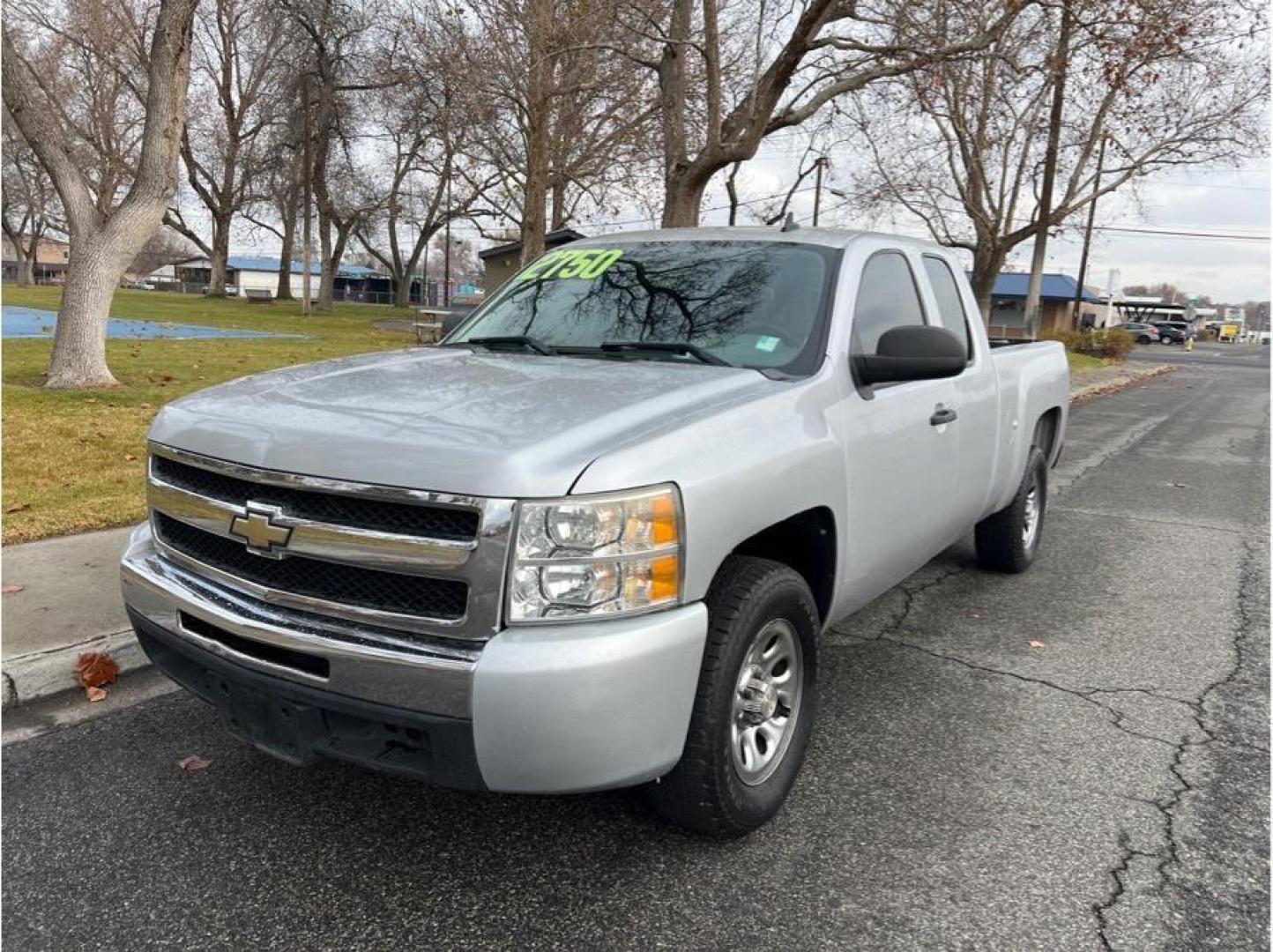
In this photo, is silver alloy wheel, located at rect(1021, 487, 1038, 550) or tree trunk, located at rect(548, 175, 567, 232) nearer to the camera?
silver alloy wheel, located at rect(1021, 487, 1038, 550)

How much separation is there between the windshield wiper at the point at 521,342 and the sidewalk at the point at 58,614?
1.95 metres

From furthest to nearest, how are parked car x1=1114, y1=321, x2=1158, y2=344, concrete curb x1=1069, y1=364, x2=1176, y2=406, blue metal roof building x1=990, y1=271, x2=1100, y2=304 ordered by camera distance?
blue metal roof building x1=990, y1=271, x2=1100, y2=304 < parked car x1=1114, y1=321, x2=1158, y2=344 < concrete curb x1=1069, y1=364, x2=1176, y2=406

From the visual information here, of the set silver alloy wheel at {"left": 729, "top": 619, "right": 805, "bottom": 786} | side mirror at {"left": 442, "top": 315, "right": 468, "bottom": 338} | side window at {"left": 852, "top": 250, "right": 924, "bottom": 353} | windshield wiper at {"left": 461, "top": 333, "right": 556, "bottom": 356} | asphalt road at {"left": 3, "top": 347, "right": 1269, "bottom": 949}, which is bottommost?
asphalt road at {"left": 3, "top": 347, "right": 1269, "bottom": 949}

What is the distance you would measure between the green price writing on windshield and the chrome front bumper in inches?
82.1

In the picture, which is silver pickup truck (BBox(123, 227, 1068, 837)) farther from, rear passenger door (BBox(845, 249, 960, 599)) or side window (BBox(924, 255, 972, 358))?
side window (BBox(924, 255, 972, 358))

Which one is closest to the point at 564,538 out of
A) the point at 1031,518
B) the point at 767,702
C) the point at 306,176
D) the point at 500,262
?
the point at 767,702

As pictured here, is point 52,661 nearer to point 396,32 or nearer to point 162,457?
point 162,457

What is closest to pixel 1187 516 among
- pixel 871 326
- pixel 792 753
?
pixel 871 326

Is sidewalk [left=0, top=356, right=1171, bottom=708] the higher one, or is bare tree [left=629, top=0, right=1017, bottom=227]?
bare tree [left=629, top=0, right=1017, bottom=227]

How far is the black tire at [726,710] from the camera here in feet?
8.64

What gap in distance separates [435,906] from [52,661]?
2278mm

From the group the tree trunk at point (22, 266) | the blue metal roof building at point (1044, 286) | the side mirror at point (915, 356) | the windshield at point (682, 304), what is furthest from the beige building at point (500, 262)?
the blue metal roof building at point (1044, 286)

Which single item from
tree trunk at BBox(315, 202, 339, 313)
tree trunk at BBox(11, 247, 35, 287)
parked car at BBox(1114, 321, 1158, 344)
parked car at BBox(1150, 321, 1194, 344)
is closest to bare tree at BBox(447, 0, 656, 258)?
tree trunk at BBox(315, 202, 339, 313)

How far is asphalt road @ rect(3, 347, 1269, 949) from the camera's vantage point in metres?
2.59
